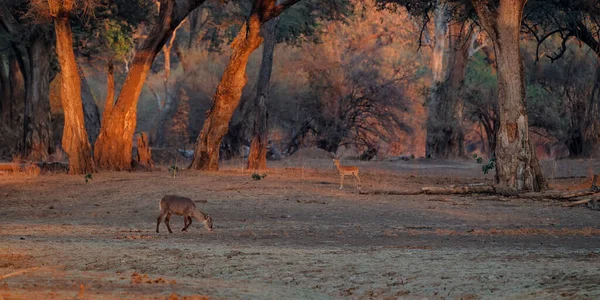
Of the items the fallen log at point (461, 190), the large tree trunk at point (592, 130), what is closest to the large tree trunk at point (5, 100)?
the large tree trunk at point (592, 130)

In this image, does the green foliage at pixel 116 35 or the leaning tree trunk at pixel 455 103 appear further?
the leaning tree trunk at pixel 455 103

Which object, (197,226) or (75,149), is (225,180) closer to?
(75,149)

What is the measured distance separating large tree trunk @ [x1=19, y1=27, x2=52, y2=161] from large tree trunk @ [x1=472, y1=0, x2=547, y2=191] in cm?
1669

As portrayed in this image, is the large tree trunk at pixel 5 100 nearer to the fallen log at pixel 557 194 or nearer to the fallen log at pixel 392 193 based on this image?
the fallen log at pixel 392 193

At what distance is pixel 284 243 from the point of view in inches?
515

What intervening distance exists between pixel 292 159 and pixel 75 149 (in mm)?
12096

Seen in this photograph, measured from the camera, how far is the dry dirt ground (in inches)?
356

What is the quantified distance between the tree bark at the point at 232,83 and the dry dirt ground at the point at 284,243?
222cm

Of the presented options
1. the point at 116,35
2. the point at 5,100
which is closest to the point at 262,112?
the point at 116,35

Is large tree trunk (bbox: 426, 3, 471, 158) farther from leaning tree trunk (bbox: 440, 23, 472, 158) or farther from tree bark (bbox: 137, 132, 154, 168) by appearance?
Answer: tree bark (bbox: 137, 132, 154, 168)

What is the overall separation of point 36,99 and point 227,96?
9214 millimetres

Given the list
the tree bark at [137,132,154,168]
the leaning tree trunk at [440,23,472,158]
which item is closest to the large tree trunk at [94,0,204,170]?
the tree bark at [137,132,154,168]

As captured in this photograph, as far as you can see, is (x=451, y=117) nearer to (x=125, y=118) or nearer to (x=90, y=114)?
(x=90, y=114)

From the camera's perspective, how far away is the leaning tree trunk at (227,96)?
2556 cm
